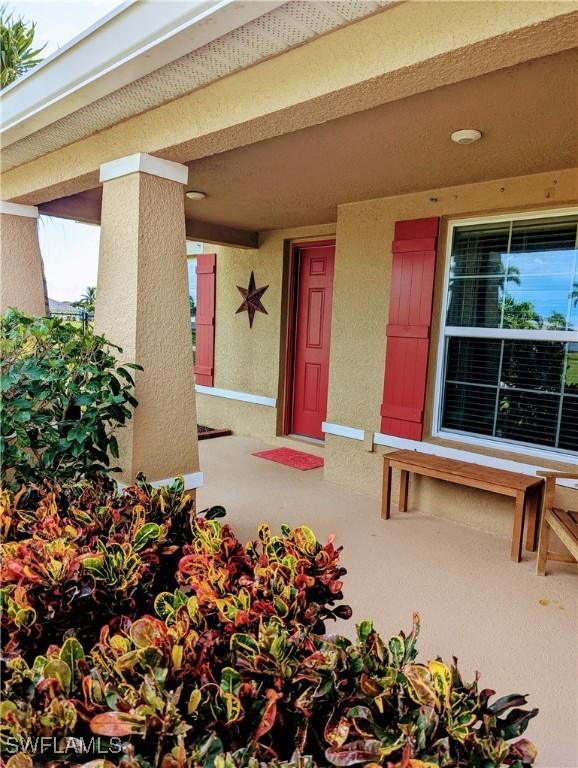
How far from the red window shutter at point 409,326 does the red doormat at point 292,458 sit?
123 centimetres

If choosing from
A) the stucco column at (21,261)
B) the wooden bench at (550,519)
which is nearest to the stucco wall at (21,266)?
the stucco column at (21,261)

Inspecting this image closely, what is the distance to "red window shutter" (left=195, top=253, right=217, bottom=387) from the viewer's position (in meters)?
6.66

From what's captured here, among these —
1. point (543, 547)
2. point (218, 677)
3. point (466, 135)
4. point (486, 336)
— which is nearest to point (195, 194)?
point (466, 135)

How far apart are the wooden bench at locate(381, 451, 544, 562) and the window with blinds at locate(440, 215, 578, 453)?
378 millimetres

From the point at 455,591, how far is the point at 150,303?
7.46 feet

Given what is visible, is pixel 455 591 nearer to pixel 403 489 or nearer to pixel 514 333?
pixel 403 489

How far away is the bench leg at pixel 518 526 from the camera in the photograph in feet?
10.1

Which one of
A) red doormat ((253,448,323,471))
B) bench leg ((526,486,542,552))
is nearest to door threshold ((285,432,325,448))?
red doormat ((253,448,323,471))

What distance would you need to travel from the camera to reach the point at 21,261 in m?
4.14

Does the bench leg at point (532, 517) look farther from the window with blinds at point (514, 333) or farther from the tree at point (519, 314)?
the tree at point (519, 314)

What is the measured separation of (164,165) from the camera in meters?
2.71

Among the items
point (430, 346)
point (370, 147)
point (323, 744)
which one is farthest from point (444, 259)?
point (323, 744)

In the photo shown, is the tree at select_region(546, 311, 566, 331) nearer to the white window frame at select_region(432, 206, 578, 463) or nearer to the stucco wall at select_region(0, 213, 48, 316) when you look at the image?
the white window frame at select_region(432, 206, 578, 463)

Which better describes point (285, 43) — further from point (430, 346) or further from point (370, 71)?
point (430, 346)
